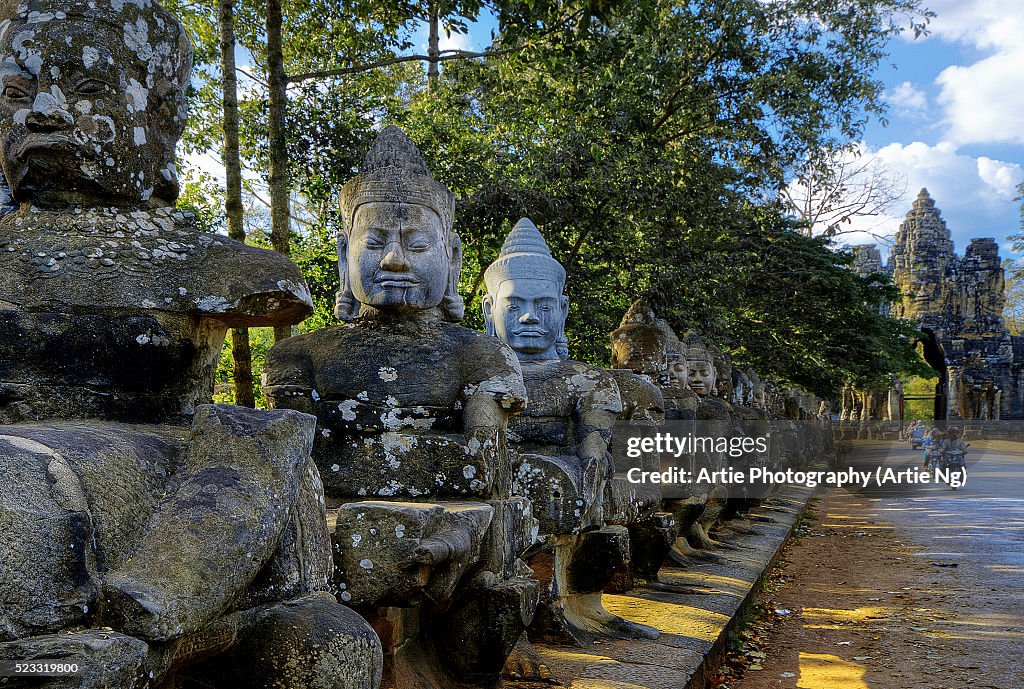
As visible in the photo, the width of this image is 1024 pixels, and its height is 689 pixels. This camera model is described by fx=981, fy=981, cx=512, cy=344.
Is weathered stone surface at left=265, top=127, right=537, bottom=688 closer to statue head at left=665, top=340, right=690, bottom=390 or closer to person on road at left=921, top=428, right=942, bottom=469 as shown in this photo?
statue head at left=665, top=340, right=690, bottom=390

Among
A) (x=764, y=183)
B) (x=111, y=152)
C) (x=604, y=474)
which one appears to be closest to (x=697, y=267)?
(x=764, y=183)

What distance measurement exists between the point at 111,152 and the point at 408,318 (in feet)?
4.48

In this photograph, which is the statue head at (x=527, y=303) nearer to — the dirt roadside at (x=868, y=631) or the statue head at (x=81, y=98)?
the dirt roadside at (x=868, y=631)

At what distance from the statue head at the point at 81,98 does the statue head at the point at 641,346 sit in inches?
258

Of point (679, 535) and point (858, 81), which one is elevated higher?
point (858, 81)

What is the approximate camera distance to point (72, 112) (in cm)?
291

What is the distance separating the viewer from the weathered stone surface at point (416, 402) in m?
3.69

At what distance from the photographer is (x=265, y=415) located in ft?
8.37

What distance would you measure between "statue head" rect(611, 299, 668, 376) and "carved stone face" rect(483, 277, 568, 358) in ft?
10.2

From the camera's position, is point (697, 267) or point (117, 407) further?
point (697, 267)

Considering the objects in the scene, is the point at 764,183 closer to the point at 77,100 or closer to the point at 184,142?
the point at 184,142

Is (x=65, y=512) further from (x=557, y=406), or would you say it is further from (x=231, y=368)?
(x=231, y=368)

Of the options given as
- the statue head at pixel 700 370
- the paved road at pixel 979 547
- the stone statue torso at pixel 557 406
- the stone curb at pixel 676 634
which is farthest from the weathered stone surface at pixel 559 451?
the statue head at pixel 700 370

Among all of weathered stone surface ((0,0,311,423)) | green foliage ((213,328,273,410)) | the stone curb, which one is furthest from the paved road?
green foliage ((213,328,273,410))
